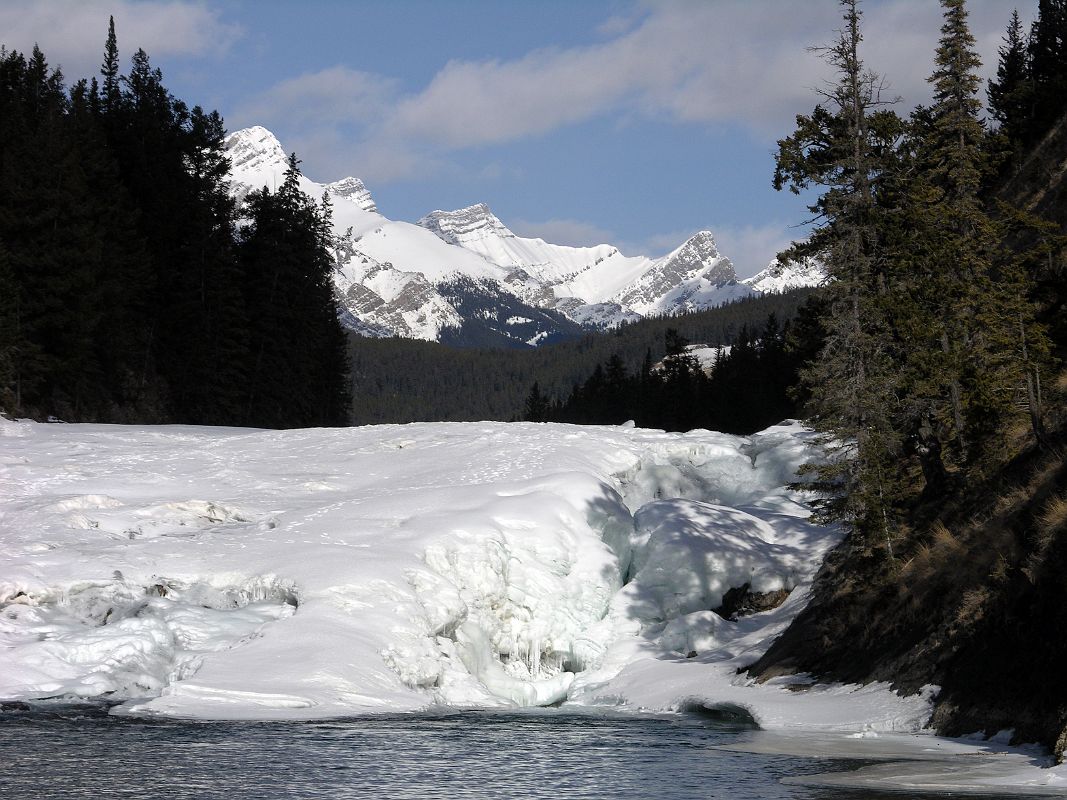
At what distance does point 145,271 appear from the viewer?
60781 mm

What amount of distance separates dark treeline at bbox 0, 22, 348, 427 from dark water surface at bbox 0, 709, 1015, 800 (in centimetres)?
2806

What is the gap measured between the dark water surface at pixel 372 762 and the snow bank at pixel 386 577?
2.16m

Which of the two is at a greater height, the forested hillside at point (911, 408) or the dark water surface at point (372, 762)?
the forested hillside at point (911, 408)

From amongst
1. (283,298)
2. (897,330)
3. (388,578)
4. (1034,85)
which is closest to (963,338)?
(897,330)

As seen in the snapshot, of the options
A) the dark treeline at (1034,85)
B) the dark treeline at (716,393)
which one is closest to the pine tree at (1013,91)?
the dark treeline at (1034,85)

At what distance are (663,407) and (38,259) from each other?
66489 millimetres

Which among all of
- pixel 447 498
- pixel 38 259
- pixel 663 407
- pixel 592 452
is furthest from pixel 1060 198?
pixel 663 407

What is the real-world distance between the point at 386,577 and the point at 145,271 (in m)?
38.8

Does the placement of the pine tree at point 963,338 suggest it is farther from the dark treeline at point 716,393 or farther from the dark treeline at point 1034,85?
the dark treeline at point 716,393

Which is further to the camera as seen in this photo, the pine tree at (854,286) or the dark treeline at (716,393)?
the dark treeline at (716,393)

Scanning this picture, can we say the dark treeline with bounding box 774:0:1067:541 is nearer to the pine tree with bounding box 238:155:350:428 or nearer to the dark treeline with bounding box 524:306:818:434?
the pine tree with bounding box 238:155:350:428

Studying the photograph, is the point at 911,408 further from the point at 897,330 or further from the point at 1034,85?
the point at 1034,85

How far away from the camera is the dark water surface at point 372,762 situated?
1531 centimetres

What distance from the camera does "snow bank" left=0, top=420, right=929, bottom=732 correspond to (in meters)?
23.4
